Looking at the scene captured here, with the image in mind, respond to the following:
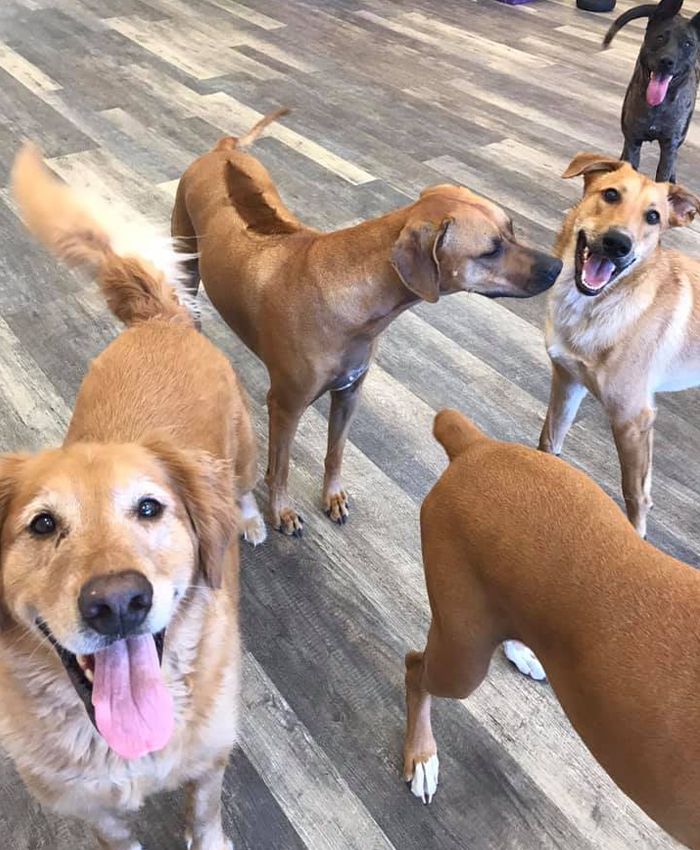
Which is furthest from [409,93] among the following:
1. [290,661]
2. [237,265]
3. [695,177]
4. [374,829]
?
[374,829]

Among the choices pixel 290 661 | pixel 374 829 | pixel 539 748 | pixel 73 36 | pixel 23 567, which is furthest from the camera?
pixel 73 36

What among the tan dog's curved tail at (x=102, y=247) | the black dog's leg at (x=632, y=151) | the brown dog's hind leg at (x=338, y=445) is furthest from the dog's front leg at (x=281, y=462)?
the black dog's leg at (x=632, y=151)

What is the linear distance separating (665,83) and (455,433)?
306 cm

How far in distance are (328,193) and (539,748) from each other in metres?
2.93

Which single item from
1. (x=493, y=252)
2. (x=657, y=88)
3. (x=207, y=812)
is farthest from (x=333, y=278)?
(x=657, y=88)

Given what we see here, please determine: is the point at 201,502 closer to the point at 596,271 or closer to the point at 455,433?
the point at 455,433

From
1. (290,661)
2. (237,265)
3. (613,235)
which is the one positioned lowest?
(290,661)

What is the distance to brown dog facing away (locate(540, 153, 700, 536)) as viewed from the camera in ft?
7.16

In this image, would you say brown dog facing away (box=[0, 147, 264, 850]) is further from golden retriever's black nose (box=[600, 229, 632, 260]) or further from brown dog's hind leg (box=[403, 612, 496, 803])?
golden retriever's black nose (box=[600, 229, 632, 260])

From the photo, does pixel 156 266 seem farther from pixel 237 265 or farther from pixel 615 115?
pixel 615 115

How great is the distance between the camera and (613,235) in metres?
2.15

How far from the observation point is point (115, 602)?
1.08 meters

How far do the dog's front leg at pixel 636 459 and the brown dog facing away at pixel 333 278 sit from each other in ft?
1.57

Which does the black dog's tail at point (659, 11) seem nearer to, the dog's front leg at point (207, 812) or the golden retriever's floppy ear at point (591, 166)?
the golden retriever's floppy ear at point (591, 166)
